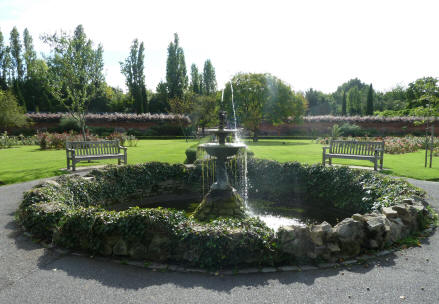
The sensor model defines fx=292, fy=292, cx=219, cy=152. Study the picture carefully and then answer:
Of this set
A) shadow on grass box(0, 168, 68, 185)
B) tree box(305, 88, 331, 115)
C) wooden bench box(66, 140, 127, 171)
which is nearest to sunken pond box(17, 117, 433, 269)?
wooden bench box(66, 140, 127, 171)

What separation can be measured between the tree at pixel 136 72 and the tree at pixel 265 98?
19237mm

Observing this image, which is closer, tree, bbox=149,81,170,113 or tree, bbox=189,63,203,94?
tree, bbox=149,81,170,113

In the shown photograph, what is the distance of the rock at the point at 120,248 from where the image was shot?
3.94 m

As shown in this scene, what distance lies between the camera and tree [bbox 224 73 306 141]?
33188 mm

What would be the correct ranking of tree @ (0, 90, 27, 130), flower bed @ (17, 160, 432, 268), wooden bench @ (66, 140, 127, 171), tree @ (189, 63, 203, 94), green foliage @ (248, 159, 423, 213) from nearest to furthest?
flower bed @ (17, 160, 432, 268), green foliage @ (248, 159, 423, 213), wooden bench @ (66, 140, 127, 171), tree @ (0, 90, 27, 130), tree @ (189, 63, 203, 94)

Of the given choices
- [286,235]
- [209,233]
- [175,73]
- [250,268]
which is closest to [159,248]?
[209,233]

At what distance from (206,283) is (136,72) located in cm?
4948

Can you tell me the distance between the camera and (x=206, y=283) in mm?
3322

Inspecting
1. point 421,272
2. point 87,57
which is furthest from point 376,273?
point 87,57

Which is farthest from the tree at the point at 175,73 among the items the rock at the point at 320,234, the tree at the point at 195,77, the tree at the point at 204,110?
the rock at the point at 320,234

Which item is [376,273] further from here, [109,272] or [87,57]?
[87,57]

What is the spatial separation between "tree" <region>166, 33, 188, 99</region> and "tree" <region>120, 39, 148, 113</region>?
420 cm

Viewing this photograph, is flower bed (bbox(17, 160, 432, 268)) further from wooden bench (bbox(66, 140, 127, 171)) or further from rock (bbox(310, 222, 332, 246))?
wooden bench (bbox(66, 140, 127, 171))

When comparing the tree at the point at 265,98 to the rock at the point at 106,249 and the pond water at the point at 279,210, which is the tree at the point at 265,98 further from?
the rock at the point at 106,249
